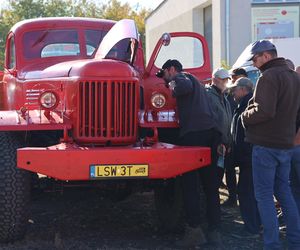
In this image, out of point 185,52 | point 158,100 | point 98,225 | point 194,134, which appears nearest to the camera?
point 194,134

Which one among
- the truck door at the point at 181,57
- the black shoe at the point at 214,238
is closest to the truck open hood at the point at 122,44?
the truck door at the point at 181,57

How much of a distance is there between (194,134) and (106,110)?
34.5 inches

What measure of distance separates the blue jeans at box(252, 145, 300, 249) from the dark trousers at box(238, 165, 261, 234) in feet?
3.03

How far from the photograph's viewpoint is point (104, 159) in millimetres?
5160

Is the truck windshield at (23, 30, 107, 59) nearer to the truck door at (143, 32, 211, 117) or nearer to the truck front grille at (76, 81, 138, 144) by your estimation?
the truck door at (143, 32, 211, 117)

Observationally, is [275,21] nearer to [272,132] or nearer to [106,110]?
[106,110]

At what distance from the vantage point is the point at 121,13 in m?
43.7

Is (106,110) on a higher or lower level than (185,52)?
lower

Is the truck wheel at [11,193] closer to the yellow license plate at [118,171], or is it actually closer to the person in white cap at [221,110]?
the yellow license plate at [118,171]

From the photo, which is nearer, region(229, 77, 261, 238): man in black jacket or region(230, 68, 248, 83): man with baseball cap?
region(229, 77, 261, 238): man in black jacket

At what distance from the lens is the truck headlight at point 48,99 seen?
577 centimetres

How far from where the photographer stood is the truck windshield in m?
7.20

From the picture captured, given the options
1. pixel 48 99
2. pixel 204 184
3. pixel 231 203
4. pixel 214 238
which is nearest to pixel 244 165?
pixel 204 184

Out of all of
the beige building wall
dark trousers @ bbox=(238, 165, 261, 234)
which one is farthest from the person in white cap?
the beige building wall
